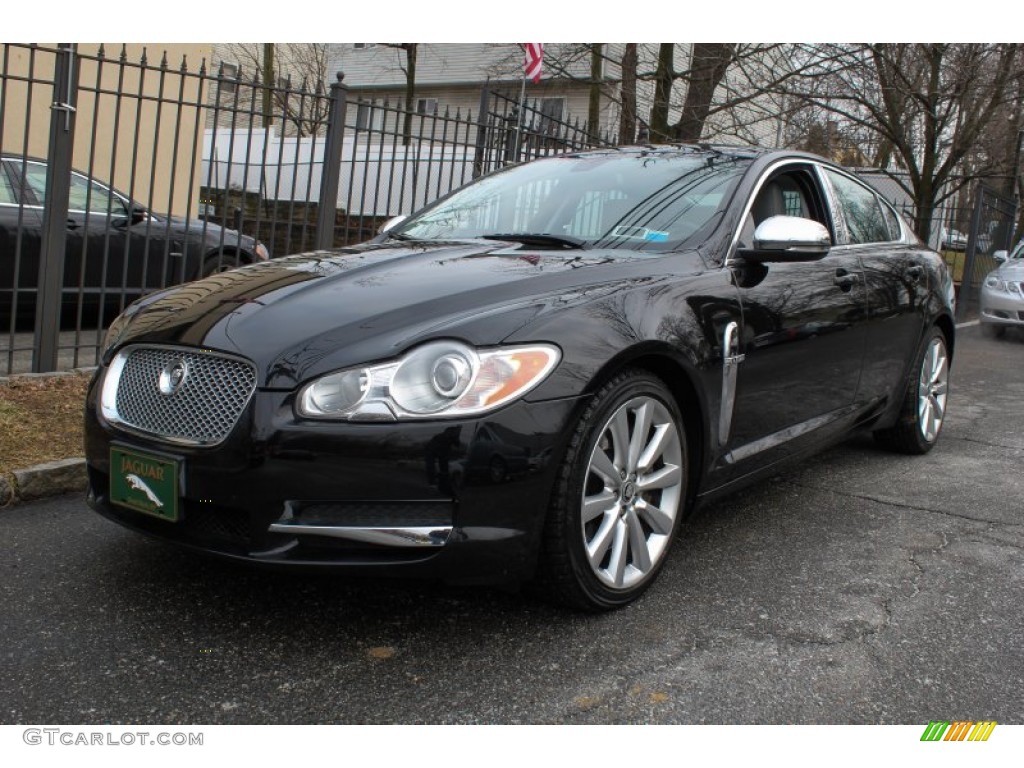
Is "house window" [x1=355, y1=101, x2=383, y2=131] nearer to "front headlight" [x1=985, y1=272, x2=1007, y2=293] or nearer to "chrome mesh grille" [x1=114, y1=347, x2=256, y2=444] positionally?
"chrome mesh grille" [x1=114, y1=347, x2=256, y2=444]

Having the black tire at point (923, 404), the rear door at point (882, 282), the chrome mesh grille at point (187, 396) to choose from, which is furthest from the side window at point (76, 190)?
the black tire at point (923, 404)

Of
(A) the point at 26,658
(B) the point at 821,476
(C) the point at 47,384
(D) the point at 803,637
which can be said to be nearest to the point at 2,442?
(C) the point at 47,384

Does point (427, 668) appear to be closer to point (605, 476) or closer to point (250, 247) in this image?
point (605, 476)

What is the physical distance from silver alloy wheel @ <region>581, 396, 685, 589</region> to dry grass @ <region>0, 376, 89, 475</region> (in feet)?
8.37

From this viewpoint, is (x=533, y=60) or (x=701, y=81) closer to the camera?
(x=533, y=60)

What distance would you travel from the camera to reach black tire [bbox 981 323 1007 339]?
1253 cm

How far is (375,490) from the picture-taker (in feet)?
8.00

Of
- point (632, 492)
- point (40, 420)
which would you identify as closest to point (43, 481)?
point (40, 420)

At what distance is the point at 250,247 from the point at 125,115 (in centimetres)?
626

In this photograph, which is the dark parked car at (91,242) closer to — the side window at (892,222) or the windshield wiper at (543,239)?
the windshield wiper at (543,239)

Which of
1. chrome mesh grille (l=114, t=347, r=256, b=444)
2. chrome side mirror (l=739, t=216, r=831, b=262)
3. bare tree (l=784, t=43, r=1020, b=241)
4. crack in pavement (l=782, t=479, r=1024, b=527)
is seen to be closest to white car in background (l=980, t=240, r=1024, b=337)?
bare tree (l=784, t=43, r=1020, b=241)

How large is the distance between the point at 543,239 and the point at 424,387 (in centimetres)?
131

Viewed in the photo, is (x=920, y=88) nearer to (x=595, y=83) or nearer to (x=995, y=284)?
(x=995, y=284)
